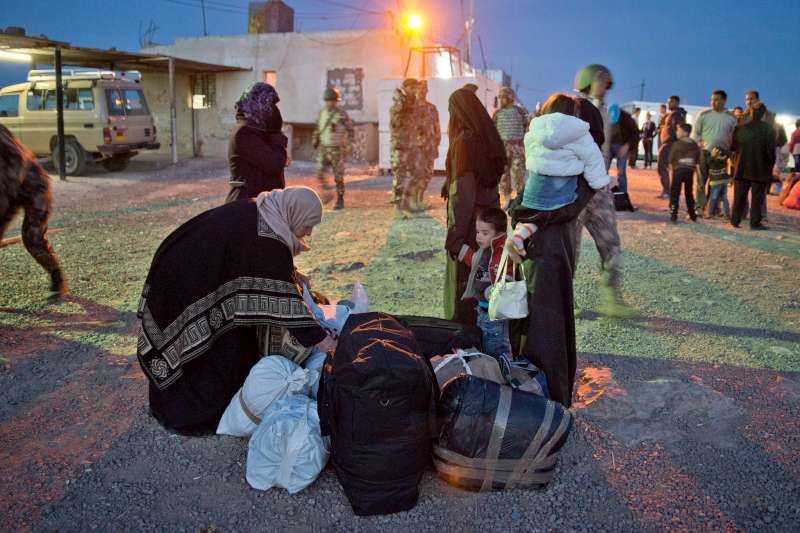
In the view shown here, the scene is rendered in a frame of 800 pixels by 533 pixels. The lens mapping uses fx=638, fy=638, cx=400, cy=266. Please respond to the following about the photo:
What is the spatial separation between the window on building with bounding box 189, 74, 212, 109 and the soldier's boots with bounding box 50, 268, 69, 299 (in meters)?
18.6

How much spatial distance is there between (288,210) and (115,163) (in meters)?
16.1

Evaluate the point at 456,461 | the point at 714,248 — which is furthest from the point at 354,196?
the point at 456,461

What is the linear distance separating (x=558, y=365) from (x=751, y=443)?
3.27 feet

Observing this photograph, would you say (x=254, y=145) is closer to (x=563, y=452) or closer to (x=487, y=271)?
(x=487, y=271)

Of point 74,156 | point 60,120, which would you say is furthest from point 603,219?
point 74,156

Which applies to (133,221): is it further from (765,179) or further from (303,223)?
(765,179)

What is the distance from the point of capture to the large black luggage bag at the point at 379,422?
8.22 ft

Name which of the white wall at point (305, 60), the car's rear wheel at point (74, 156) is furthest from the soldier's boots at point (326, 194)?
the white wall at point (305, 60)

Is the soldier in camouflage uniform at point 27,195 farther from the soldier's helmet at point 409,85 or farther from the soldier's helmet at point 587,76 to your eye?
the soldier's helmet at point 409,85

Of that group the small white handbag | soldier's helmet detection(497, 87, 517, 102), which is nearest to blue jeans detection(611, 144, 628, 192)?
soldier's helmet detection(497, 87, 517, 102)

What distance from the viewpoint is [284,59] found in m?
21.8

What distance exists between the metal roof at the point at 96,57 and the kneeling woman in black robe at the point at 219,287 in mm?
14037

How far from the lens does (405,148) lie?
32.8ft

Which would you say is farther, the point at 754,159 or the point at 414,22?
the point at 414,22
